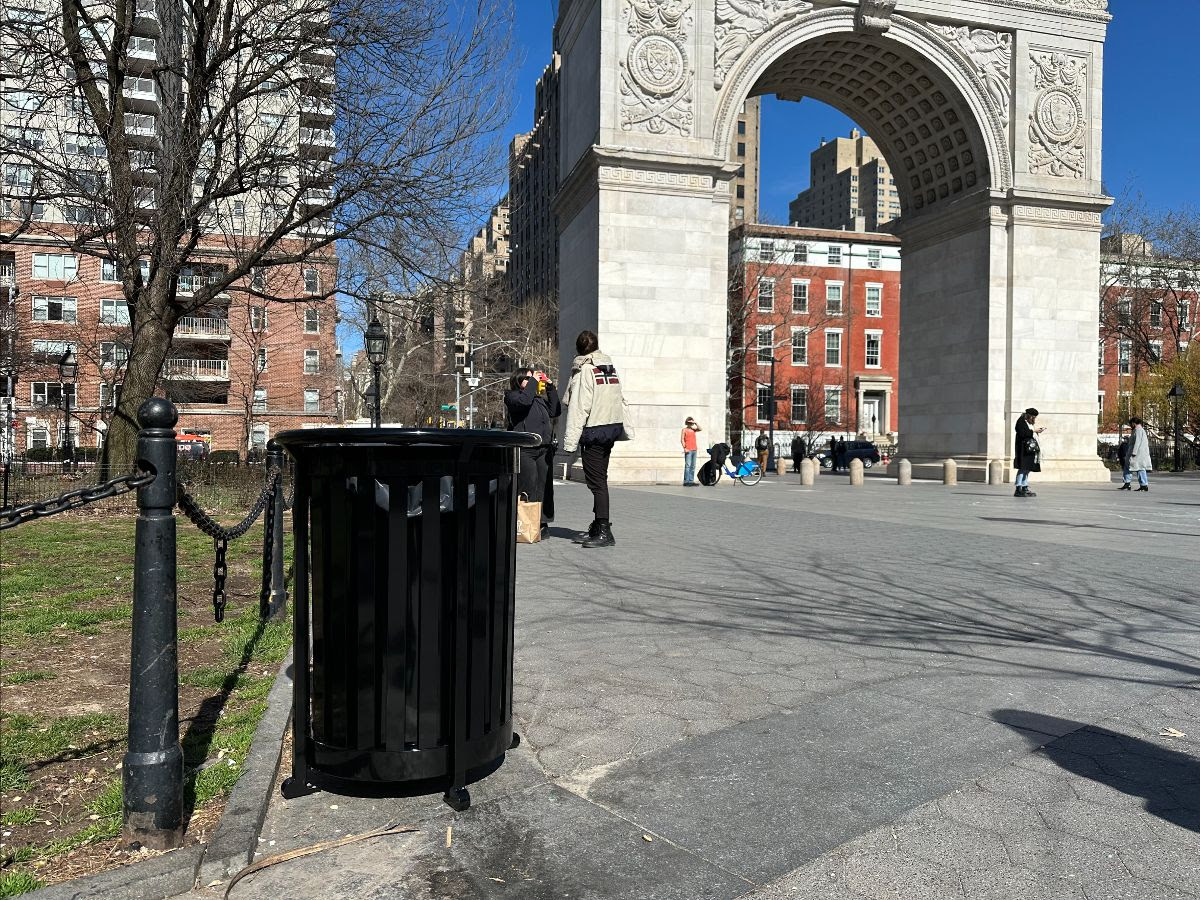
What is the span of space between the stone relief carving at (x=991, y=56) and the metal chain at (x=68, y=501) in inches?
1117

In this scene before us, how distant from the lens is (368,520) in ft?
9.52

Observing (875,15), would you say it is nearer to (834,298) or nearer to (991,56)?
(991,56)

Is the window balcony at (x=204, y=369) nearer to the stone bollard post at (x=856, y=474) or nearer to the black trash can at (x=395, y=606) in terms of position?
the stone bollard post at (x=856, y=474)

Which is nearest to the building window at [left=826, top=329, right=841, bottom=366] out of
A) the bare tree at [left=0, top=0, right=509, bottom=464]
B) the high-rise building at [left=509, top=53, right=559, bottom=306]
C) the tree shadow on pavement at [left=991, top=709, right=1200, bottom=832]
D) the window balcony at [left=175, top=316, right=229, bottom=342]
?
the high-rise building at [left=509, top=53, right=559, bottom=306]

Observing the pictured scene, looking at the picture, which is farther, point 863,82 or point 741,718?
point 863,82

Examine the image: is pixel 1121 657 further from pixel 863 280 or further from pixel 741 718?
pixel 863 280

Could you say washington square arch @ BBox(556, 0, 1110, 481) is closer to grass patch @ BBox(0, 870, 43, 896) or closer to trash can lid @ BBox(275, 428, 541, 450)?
trash can lid @ BBox(275, 428, 541, 450)

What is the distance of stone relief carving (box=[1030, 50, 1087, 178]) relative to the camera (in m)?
26.5

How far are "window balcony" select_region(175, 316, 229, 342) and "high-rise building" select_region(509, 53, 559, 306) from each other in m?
25.3

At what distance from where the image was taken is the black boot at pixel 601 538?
9.83m

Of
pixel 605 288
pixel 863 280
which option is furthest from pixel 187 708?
pixel 863 280

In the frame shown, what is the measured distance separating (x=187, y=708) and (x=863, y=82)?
94.2 ft

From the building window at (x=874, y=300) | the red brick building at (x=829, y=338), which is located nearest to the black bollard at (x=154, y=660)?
the red brick building at (x=829, y=338)

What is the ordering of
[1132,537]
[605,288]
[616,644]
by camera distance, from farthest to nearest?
[605,288]
[1132,537]
[616,644]
